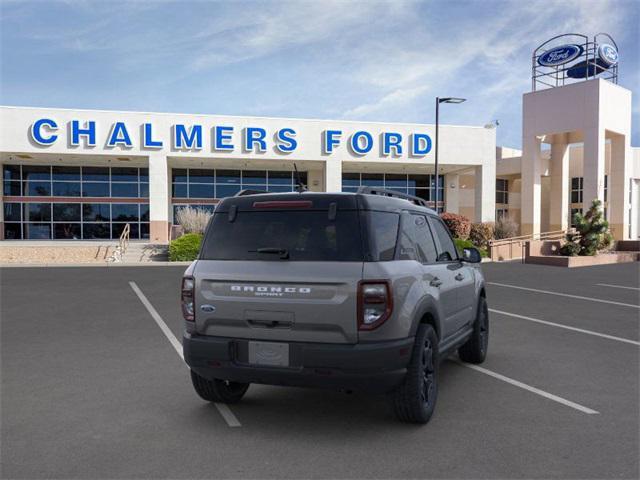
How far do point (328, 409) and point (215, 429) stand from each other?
1.05m

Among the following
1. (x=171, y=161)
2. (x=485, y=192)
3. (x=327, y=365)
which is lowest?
(x=327, y=365)

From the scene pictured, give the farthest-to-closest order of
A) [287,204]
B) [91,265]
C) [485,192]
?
[485,192]
[91,265]
[287,204]

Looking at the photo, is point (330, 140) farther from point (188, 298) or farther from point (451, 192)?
point (188, 298)

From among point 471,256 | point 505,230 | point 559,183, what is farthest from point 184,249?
point 559,183

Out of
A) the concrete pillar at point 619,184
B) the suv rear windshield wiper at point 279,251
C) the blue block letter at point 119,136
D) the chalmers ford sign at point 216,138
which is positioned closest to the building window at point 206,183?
the chalmers ford sign at point 216,138

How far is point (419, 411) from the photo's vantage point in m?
4.42

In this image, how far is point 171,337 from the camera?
318 inches

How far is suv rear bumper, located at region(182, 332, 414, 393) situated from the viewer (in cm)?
402

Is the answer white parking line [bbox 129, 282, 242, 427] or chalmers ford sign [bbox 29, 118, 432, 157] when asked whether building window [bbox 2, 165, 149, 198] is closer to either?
chalmers ford sign [bbox 29, 118, 432, 157]

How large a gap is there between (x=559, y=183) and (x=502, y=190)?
992cm

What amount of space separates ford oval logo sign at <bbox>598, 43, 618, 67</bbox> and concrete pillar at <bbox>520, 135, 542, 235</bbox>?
18.6 feet

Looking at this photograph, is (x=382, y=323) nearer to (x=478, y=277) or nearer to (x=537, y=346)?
(x=478, y=277)

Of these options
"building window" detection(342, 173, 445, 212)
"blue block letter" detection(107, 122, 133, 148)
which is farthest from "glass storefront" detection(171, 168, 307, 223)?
"blue block letter" detection(107, 122, 133, 148)

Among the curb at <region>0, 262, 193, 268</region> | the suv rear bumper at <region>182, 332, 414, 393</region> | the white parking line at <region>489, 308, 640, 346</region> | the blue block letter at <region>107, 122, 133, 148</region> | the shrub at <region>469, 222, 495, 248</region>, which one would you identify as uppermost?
the blue block letter at <region>107, 122, 133, 148</region>
